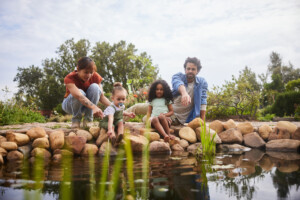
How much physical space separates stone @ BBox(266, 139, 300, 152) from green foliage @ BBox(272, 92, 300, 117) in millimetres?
7680

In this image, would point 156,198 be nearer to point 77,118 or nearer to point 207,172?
point 207,172

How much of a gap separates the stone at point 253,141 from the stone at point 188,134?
0.81m

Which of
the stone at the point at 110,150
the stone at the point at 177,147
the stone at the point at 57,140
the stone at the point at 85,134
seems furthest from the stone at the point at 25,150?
the stone at the point at 177,147

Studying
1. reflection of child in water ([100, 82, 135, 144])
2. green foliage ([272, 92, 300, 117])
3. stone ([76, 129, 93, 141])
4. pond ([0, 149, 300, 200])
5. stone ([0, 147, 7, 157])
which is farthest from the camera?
green foliage ([272, 92, 300, 117])

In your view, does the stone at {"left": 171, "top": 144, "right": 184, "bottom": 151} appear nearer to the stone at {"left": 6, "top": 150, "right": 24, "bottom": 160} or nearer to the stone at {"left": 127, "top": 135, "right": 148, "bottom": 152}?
the stone at {"left": 127, "top": 135, "right": 148, "bottom": 152}

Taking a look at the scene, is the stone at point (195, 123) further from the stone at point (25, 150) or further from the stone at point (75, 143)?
the stone at point (25, 150)

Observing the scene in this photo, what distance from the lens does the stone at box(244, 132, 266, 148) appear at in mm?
3434

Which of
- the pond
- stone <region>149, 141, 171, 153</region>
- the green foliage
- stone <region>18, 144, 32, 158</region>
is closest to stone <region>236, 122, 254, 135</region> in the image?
stone <region>149, 141, 171, 153</region>

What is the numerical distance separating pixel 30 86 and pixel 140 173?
29.1 metres

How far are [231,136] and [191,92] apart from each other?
99 centimetres

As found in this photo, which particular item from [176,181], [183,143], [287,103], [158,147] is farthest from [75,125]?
[287,103]

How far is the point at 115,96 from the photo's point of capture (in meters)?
3.11

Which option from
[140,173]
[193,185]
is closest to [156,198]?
[193,185]

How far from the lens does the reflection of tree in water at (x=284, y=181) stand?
1.36 meters
